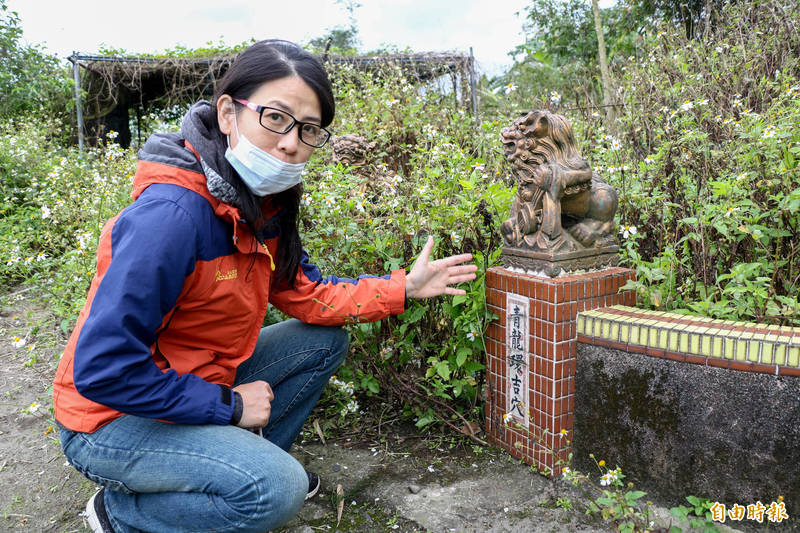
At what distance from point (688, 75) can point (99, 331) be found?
4.84 metres

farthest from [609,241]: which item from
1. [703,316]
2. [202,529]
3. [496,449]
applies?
[202,529]

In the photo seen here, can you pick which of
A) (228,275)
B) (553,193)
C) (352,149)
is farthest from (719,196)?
(352,149)

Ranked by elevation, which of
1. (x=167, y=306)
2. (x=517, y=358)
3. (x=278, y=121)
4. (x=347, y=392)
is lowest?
(x=347, y=392)

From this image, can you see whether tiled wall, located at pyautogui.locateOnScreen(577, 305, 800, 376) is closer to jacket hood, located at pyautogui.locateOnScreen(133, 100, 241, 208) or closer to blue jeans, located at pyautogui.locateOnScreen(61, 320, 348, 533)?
blue jeans, located at pyautogui.locateOnScreen(61, 320, 348, 533)

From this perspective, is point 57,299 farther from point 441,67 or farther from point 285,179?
point 441,67

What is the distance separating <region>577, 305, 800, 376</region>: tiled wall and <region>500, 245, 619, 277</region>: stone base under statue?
0.19m

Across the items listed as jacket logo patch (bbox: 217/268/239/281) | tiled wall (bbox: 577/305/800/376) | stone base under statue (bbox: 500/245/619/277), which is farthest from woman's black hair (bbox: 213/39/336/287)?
tiled wall (bbox: 577/305/800/376)

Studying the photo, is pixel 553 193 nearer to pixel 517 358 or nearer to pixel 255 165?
pixel 517 358

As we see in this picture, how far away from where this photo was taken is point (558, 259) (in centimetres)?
207

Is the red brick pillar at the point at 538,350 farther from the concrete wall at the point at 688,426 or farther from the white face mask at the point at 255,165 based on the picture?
the white face mask at the point at 255,165

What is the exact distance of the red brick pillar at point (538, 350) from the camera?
2.07 meters

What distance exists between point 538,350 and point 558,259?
371 mm

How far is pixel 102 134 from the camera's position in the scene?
938 cm

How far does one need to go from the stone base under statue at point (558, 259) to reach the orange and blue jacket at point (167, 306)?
0.98 meters
